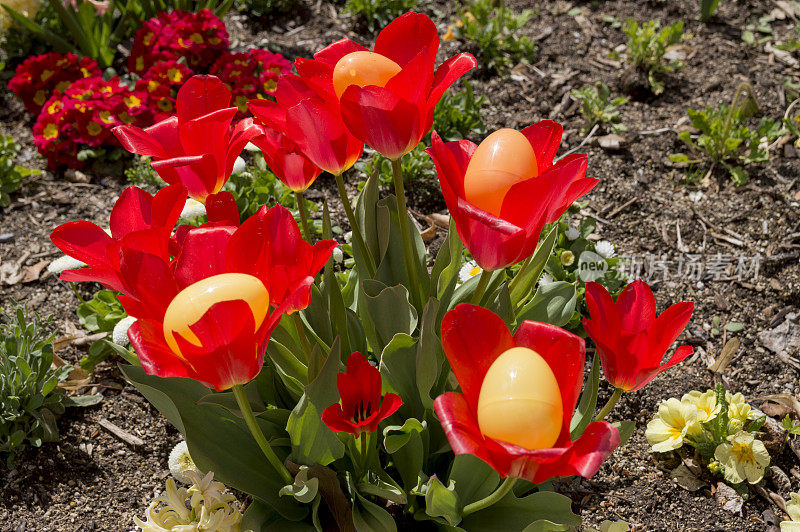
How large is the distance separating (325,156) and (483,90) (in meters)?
2.04

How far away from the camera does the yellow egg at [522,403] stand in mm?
901

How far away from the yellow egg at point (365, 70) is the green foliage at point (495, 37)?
7.14 feet

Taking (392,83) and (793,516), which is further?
(793,516)

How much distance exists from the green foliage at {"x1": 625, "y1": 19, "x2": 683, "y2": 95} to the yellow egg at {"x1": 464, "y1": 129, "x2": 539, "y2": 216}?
2167 mm

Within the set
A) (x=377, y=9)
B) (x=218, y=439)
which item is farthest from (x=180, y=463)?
(x=377, y=9)

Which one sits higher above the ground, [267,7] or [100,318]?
[267,7]

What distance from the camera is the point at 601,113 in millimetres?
2904

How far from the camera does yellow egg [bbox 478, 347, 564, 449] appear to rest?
90 centimetres

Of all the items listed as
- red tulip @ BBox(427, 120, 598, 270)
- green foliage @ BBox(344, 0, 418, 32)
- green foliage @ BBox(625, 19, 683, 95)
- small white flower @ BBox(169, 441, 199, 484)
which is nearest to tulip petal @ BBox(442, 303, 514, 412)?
red tulip @ BBox(427, 120, 598, 270)

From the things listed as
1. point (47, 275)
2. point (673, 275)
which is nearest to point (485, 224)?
point (673, 275)

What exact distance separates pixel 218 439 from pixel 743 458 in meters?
1.30

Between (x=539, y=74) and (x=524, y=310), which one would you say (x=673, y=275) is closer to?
(x=524, y=310)

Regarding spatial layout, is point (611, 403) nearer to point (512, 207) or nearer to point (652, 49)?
point (512, 207)

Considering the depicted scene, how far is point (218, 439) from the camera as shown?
137 centimetres
